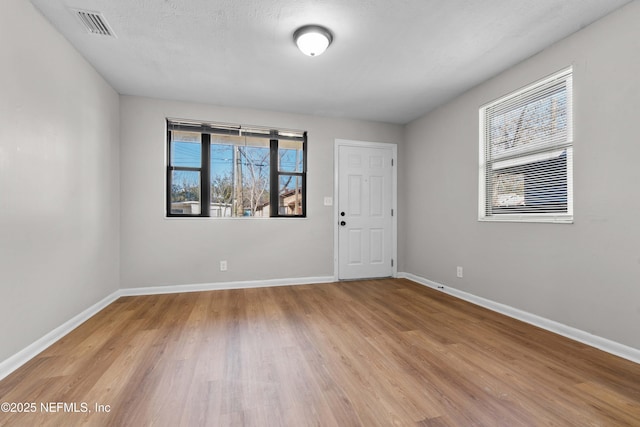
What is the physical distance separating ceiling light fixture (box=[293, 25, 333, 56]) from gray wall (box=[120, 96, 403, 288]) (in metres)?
1.82

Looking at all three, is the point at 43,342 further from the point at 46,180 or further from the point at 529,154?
the point at 529,154

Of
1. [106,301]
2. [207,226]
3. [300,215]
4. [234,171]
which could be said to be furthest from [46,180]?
[300,215]

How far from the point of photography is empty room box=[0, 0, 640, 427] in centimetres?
168

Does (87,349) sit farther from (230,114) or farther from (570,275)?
(570,275)

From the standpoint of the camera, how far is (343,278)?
14.4 ft

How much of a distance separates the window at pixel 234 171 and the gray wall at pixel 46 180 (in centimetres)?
83

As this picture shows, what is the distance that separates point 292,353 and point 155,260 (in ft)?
8.31

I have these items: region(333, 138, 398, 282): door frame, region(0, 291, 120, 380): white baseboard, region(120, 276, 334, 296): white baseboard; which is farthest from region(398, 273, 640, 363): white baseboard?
region(0, 291, 120, 380): white baseboard

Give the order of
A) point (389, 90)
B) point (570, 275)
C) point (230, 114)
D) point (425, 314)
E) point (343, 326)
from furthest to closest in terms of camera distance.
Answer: point (230, 114) → point (389, 90) → point (425, 314) → point (343, 326) → point (570, 275)

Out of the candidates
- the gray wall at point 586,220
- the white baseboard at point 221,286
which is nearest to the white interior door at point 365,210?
the white baseboard at point 221,286

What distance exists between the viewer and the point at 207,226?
12.6ft

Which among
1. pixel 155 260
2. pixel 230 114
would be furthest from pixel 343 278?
pixel 230 114

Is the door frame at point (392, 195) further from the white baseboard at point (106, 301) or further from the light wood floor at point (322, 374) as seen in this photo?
the light wood floor at point (322, 374)

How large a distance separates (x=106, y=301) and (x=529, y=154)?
4.78m
